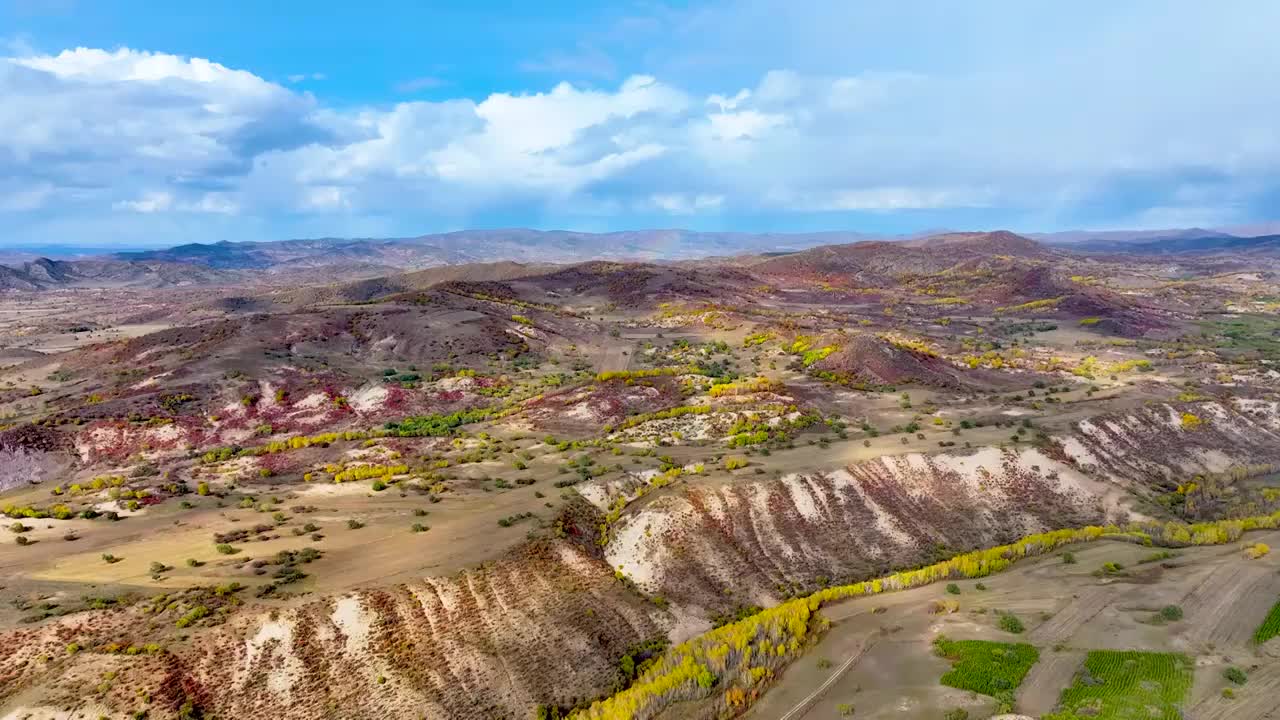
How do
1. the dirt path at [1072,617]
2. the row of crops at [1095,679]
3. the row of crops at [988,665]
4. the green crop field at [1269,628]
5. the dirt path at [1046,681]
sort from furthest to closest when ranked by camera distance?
the dirt path at [1072,617], the green crop field at [1269,628], the row of crops at [988,665], the dirt path at [1046,681], the row of crops at [1095,679]

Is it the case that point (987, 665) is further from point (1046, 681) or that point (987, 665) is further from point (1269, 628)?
point (1269, 628)

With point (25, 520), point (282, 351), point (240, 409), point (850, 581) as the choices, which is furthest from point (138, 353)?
point (850, 581)

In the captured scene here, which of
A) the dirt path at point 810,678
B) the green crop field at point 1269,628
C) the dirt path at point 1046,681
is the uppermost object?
the green crop field at point 1269,628

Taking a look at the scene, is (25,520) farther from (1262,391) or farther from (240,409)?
(1262,391)

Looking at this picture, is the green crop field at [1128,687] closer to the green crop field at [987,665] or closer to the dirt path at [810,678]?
the green crop field at [987,665]

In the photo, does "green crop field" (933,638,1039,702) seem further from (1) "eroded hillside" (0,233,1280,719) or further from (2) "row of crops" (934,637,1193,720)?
(1) "eroded hillside" (0,233,1280,719)

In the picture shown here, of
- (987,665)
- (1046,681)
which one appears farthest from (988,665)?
(1046,681)

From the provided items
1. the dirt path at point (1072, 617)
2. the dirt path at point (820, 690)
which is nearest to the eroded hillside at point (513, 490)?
the dirt path at point (820, 690)
